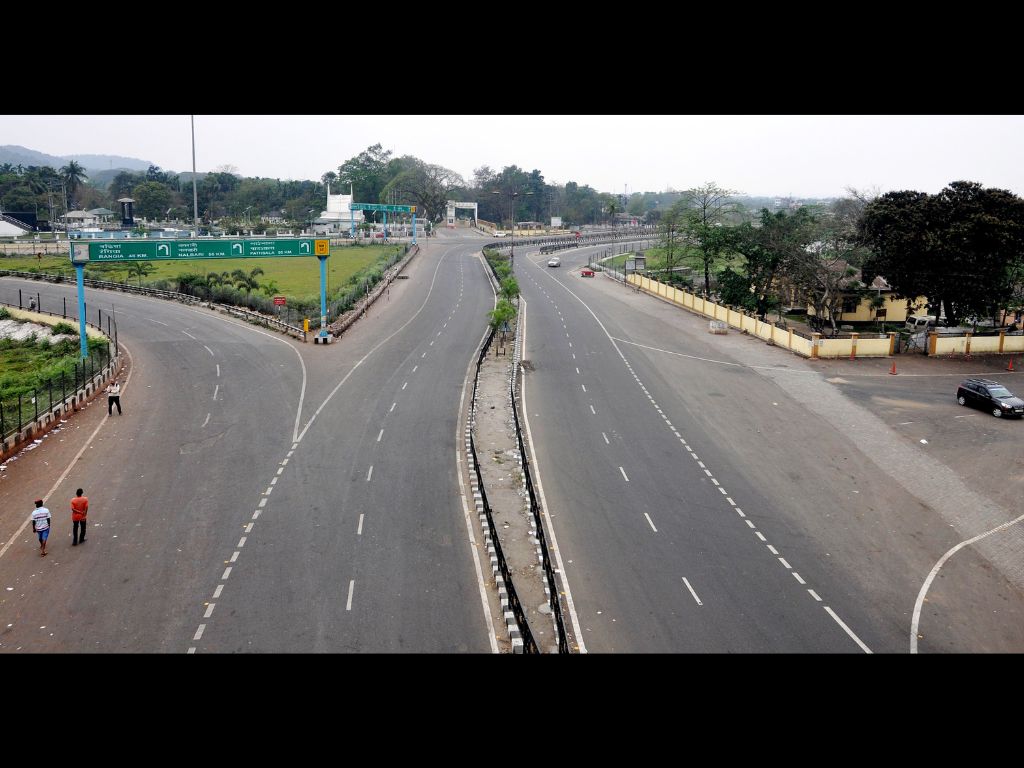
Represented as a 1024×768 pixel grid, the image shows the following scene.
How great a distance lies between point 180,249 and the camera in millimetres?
41312

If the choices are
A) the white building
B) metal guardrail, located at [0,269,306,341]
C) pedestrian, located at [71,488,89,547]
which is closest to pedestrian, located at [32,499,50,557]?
pedestrian, located at [71,488,89,547]

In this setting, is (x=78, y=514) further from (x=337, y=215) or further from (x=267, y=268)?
(x=337, y=215)

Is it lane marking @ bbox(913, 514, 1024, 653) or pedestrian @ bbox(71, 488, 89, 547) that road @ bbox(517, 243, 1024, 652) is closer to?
lane marking @ bbox(913, 514, 1024, 653)

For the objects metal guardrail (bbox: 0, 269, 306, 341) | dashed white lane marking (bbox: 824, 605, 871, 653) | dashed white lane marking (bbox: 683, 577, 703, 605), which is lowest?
dashed white lane marking (bbox: 824, 605, 871, 653)

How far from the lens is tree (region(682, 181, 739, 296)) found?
59469 millimetres

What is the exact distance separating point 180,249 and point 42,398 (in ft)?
48.1

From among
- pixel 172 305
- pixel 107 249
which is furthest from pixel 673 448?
pixel 172 305

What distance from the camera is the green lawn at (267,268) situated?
69562 millimetres

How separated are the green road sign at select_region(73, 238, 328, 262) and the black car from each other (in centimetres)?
3288

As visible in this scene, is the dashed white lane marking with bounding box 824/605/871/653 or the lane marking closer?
the dashed white lane marking with bounding box 824/605/871/653

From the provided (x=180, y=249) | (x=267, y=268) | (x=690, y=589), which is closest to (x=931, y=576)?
(x=690, y=589)

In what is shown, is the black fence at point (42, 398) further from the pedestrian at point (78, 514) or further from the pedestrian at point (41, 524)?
the pedestrian at point (41, 524)

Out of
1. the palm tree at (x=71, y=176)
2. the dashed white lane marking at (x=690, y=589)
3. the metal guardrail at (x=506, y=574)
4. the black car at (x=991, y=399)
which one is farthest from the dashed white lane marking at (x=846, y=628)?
the palm tree at (x=71, y=176)

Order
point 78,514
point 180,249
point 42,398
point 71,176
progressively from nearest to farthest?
point 78,514 → point 42,398 → point 180,249 → point 71,176
